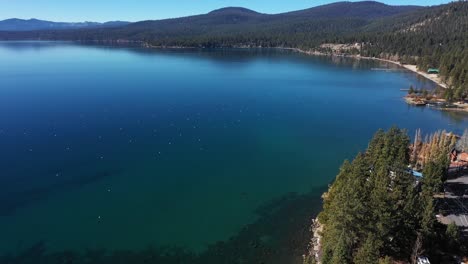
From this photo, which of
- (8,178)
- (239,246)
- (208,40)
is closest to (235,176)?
(239,246)

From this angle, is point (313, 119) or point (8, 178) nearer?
point (8, 178)

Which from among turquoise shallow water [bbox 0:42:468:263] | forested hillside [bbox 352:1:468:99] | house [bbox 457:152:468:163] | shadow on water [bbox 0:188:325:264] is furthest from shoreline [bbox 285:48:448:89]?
shadow on water [bbox 0:188:325:264]

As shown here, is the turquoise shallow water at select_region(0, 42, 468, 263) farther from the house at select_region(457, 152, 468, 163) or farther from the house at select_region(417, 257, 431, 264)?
the house at select_region(457, 152, 468, 163)

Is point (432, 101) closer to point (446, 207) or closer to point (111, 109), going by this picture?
point (446, 207)

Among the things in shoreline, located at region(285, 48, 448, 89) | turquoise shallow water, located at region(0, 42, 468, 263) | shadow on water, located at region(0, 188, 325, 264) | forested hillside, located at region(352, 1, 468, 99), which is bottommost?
shadow on water, located at region(0, 188, 325, 264)

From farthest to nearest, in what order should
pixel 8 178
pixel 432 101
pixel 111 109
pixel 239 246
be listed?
pixel 432 101, pixel 111 109, pixel 8 178, pixel 239 246

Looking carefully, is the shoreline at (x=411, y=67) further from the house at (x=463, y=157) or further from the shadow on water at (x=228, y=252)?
the shadow on water at (x=228, y=252)

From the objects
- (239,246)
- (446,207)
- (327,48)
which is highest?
(327,48)
